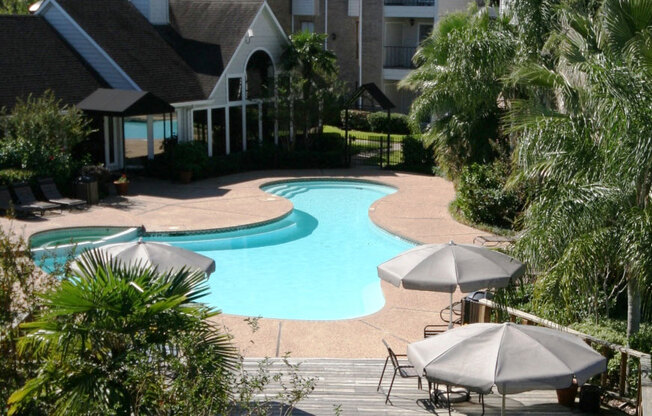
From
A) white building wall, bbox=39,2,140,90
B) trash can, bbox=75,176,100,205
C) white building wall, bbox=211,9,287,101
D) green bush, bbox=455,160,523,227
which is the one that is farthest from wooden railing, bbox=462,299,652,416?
white building wall, bbox=211,9,287,101

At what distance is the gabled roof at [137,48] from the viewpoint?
2902 centimetres

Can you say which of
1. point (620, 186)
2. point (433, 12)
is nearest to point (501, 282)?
point (620, 186)

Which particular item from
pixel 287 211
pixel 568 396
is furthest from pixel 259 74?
pixel 568 396

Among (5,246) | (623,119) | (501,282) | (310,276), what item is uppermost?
(623,119)

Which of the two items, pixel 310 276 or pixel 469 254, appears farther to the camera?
pixel 310 276

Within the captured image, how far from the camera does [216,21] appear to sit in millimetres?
33531

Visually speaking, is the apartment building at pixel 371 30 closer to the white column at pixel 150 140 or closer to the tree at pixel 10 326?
the white column at pixel 150 140

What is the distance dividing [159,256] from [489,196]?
39.6ft

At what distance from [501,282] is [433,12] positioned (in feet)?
96.4

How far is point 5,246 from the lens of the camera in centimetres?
862

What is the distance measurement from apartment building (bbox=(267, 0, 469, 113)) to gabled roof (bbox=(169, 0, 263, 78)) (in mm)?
8798

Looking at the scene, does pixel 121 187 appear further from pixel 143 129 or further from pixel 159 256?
pixel 159 256

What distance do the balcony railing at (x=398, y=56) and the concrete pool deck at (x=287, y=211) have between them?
1243 centimetres

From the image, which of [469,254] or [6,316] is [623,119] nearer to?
[469,254]
